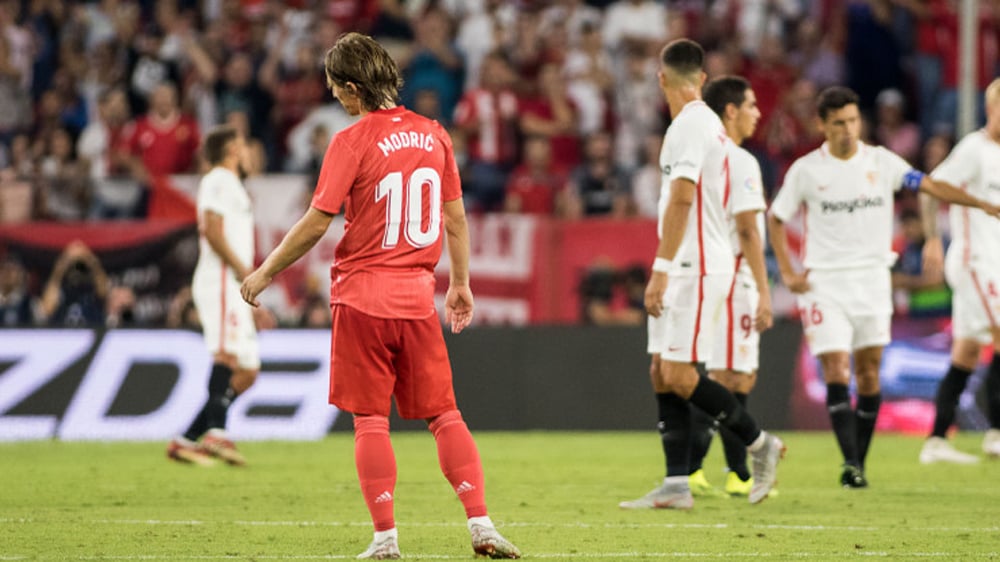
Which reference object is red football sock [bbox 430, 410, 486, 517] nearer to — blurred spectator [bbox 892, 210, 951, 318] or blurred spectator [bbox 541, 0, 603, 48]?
blurred spectator [bbox 892, 210, 951, 318]

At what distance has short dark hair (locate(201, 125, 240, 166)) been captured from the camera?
11.9m

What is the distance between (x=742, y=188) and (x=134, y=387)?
730 cm

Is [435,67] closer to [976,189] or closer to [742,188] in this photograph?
[976,189]

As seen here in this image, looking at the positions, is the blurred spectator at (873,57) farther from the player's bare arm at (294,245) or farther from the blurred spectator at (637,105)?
the player's bare arm at (294,245)

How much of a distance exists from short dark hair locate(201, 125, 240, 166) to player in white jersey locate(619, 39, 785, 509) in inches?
169

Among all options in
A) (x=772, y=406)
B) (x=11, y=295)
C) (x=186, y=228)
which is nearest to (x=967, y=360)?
(x=772, y=406)

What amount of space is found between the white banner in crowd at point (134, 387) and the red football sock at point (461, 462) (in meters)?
7.77

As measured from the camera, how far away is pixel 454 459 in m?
6.88

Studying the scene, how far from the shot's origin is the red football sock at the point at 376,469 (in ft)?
22.2

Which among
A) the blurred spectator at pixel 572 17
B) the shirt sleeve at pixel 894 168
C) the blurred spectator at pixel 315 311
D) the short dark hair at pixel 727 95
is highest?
the blurred spectator at pixel 572 17

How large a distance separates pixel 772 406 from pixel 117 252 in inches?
247

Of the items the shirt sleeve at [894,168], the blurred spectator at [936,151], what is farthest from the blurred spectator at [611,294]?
the shirt sleeve at [894,168]

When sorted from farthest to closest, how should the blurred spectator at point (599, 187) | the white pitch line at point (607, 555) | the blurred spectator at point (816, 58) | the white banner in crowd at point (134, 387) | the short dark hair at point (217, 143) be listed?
the blurred spectator at point (816, 58) → the blurred spectator at point (599, 187) → the white banner in crowd at point (134, 387) → the short dark hair at point (217, 143) → the white pitch line at point (607, 555)

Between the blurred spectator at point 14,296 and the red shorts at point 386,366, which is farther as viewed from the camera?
the blurred spectator at point 14,296
